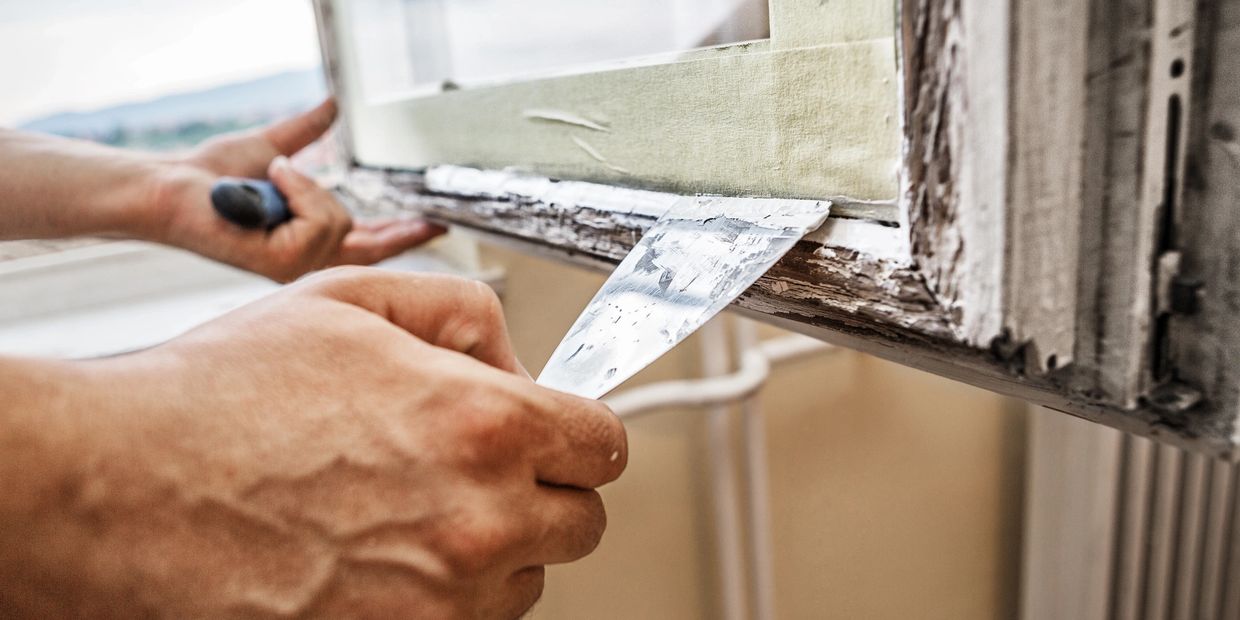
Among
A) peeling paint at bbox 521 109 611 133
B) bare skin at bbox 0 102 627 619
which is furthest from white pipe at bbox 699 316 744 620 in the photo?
bare skin at bbox 0 102 627 619

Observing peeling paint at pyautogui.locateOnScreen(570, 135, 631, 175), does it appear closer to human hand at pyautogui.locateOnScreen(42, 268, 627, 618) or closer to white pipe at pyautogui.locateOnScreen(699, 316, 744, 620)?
human hand at pyautogui.locateOnScreen(42, 268, 627, 618)

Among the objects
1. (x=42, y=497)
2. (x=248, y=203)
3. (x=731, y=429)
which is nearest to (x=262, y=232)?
(x=248, y=203)

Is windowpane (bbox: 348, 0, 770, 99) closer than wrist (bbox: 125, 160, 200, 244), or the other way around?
windowpane (bbox: 348, 0, 770, 99)

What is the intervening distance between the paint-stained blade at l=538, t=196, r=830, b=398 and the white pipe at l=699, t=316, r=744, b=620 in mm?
529

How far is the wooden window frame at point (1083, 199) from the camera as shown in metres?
0.19

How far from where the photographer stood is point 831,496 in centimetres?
100

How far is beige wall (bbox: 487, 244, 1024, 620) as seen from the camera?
0.88 m

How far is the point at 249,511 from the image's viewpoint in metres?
0.26

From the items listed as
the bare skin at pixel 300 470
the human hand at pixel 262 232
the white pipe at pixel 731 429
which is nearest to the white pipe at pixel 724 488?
the white pipe at pixel 731 429

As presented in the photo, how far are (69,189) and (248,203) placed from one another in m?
0.15

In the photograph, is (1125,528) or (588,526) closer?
(588,526)

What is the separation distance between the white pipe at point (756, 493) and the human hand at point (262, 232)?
1.31 feet

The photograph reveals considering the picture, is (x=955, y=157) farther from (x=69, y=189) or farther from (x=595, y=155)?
(x=69, y=189)

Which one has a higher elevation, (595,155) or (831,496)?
(595,155)
